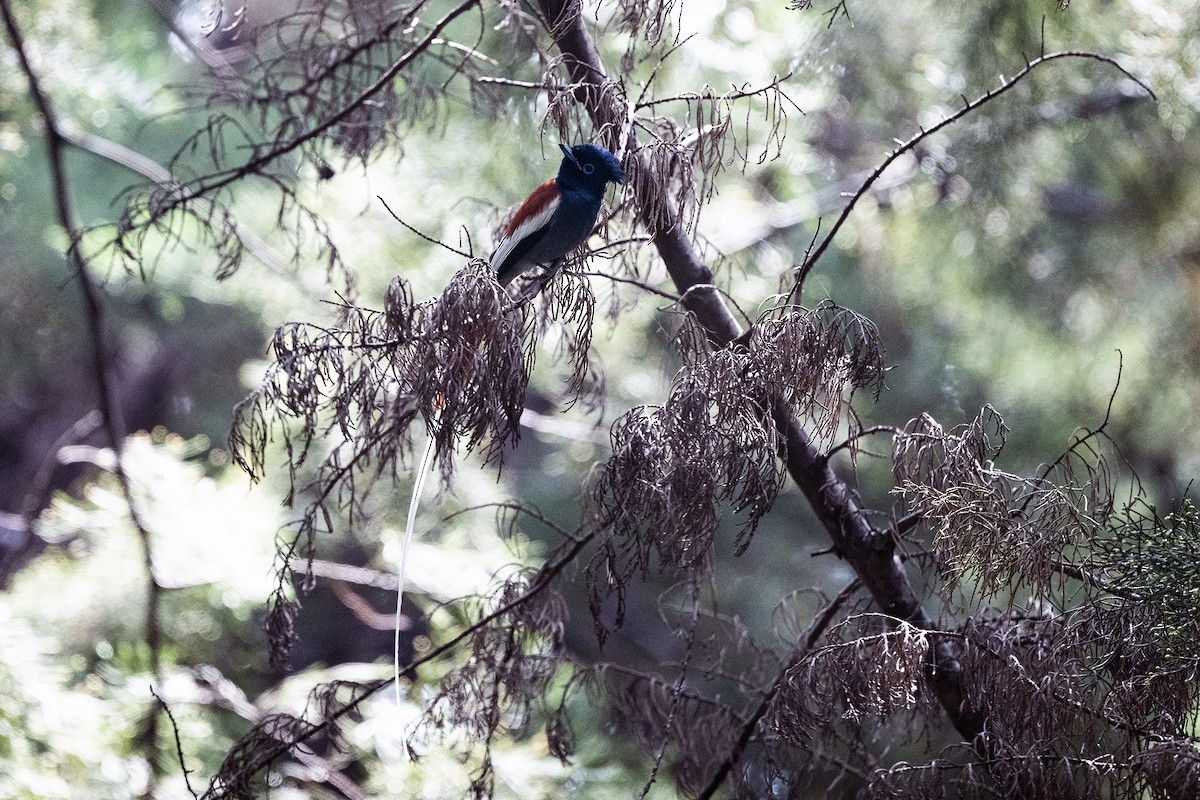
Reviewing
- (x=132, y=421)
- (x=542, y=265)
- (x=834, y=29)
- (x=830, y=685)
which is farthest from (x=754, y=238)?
(x=132, y=421)

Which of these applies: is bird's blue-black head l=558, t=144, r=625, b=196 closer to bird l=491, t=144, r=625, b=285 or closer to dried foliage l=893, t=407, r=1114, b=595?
bird l=491, t=144, r=625, b=285

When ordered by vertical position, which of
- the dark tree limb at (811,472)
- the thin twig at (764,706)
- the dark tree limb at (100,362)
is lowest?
the thin twig at (764,706)

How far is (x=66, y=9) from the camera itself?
2.95 m

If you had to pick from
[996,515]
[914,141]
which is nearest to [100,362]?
[914,141]

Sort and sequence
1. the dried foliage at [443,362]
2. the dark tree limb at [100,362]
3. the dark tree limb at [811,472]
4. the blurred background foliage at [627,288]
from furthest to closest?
1. the blurred background foliage at [627,288]
2. the dark tree limb at [100,362]
3. the dark tree limb at [811,472]
4. the dried foliage at [443,362]

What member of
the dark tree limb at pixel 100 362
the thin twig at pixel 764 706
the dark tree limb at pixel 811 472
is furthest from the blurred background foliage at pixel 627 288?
the thin twig at pixel 764 706

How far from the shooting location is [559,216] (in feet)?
4.53

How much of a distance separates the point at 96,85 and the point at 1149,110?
3510mm

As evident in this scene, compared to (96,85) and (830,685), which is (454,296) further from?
(96,85)

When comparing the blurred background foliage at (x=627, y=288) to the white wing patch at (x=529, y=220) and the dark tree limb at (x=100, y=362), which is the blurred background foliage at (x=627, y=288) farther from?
the white wing patch at (x=529, y=220)

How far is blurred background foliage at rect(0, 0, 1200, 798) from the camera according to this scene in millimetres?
2498

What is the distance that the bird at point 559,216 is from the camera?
1.35 meters

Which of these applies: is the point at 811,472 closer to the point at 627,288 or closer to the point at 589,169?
the point at 589,169

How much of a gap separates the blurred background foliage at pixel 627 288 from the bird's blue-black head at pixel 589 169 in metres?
0.45
